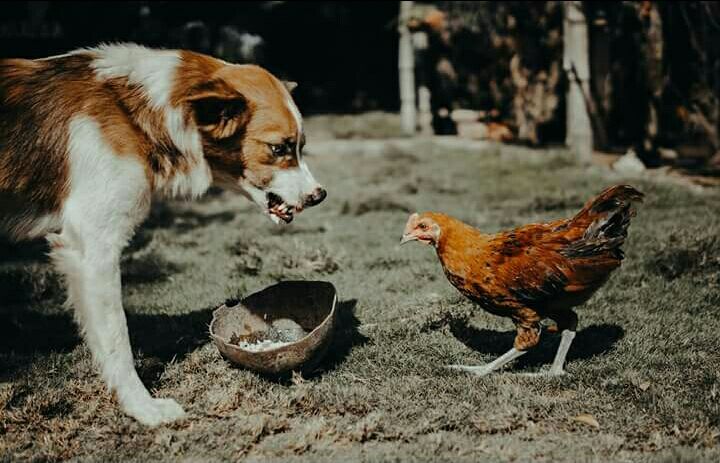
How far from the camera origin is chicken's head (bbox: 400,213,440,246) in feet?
14.7

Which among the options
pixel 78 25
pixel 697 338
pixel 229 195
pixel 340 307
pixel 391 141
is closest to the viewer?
pixel 697 338

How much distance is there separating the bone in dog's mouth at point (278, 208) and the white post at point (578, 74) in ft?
25.9

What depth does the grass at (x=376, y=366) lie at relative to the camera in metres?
3.72

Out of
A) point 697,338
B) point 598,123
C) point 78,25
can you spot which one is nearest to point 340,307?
point 697,338

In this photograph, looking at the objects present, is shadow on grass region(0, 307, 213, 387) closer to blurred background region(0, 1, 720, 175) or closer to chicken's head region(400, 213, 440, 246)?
chicken's head region(400, 213, 440, 246)

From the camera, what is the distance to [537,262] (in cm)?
423

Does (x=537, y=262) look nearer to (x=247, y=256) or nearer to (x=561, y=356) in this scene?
(x=561, y=356)

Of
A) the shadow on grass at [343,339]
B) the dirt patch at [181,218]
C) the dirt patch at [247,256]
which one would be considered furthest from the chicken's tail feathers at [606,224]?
the dirt patch at [181,218]

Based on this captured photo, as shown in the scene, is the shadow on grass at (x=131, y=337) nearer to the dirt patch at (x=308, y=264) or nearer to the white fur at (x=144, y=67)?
the dirt patch at (x=308, y=264)

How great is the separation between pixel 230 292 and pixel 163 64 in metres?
2.45

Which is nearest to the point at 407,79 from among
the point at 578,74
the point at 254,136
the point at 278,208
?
the point at 578,74

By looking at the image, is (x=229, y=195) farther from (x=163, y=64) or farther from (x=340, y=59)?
(x=340, y=59)

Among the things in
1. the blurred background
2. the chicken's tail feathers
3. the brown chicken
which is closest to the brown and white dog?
the brown chicken

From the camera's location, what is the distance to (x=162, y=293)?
625 centimetres
